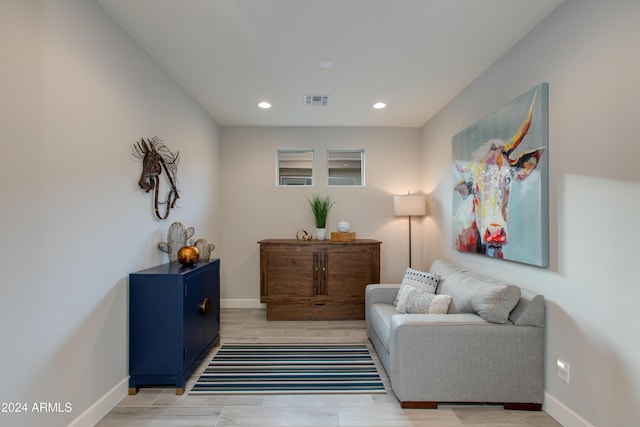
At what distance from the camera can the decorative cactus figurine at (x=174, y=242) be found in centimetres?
287

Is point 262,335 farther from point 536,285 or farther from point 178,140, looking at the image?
point 536,285

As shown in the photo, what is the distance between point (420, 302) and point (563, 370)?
1.02m

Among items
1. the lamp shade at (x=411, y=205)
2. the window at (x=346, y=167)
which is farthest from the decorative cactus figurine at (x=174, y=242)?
the lamp shade at (x=411, y=205)

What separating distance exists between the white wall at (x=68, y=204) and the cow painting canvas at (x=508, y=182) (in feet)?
9.59

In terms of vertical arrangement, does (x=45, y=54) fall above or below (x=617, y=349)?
above

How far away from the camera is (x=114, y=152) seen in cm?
221

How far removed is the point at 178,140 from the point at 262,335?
233 centimetres

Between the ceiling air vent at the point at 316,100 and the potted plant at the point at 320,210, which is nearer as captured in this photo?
the ceiling air vent at the point at 316,100

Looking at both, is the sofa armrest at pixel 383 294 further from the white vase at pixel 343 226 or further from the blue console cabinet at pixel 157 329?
the blue console cabinet at pixel 157 329

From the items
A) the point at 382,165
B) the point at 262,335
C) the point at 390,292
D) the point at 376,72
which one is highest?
the point at 376,72

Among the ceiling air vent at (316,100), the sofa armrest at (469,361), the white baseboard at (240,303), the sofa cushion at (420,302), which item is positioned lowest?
the white baseboard at (240,303)

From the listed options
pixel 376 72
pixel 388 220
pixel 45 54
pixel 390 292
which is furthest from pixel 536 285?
pixel 45 54

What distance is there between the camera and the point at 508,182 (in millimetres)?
2438

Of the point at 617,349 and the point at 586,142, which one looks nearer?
the point at 617,349
